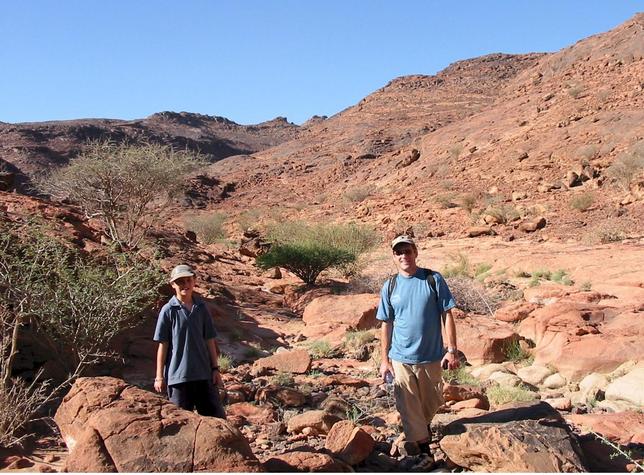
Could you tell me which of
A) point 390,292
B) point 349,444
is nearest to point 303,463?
point 349,444

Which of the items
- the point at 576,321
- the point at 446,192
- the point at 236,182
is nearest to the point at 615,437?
the point at 576,321

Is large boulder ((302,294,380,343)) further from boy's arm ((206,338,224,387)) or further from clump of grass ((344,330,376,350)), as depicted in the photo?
boy's arm ((206,338,224,387))

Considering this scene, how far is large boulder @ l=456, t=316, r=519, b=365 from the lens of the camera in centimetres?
638

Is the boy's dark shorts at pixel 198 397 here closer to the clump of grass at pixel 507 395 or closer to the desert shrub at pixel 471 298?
the clump of grass at pixel 507 395

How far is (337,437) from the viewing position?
3764 millimetres

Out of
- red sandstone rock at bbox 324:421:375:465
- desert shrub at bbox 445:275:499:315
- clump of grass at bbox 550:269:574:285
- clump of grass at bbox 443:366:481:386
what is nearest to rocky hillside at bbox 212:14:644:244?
clump of grass at bbox 550:269:574:285

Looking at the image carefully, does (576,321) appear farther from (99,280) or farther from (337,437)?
(99,280)

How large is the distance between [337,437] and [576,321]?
3731 mm

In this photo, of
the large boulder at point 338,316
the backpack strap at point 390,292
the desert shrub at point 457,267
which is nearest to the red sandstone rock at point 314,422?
the backpack strap at point 390,292

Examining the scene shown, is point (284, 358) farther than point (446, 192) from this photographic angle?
No

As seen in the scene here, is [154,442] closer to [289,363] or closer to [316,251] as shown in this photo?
[289,363]

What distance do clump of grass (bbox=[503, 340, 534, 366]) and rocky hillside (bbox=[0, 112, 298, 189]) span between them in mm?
30726

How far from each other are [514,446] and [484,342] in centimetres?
333

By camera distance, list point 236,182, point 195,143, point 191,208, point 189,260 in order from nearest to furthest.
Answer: point 189,260 → point 191,208 → point 236,182 → point 195,143
